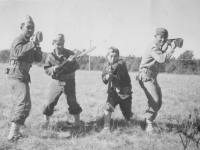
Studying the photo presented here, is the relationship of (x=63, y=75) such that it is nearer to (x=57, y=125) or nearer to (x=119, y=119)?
(x=57, y=125)

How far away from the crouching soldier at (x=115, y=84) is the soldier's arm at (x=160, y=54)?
2.55 feet

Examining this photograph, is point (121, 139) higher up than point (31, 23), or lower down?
lower down

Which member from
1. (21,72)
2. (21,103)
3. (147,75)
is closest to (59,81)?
(21,72)

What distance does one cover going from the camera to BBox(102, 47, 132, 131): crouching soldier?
4297mm

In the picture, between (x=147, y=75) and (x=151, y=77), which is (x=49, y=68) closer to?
(x=147, y=75)

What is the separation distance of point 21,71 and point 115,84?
217cm

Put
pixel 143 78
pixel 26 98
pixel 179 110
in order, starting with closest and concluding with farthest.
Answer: pixel 26 98, pixel 143 78, pixel 179 110

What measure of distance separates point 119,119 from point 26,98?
8.89 ft

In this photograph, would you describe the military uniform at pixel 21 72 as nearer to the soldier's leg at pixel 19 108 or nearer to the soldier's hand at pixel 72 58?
the soldier's leg at pixel 19 108

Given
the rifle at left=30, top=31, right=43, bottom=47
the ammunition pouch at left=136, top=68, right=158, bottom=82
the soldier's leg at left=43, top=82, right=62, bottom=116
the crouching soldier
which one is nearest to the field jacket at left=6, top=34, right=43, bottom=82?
the rifle at left=30, top=31, right=43, bottom=47

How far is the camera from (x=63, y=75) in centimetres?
448

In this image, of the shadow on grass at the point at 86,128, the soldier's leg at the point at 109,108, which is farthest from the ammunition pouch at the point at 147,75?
the shadow on grass at the point at 86,128

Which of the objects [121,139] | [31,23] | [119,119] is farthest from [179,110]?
[31,23]

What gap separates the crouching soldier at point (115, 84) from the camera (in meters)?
4.30
